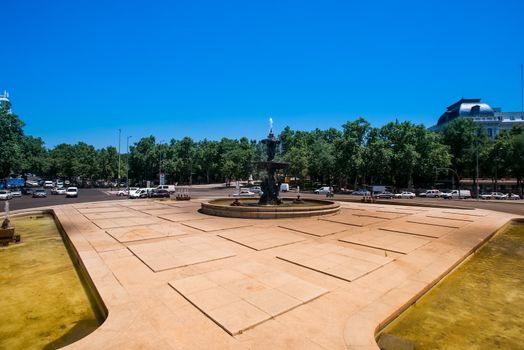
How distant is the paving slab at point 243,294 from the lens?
5.41 m

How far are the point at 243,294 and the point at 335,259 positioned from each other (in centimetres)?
403

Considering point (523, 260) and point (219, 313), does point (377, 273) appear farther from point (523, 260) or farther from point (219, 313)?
point (523, 260)

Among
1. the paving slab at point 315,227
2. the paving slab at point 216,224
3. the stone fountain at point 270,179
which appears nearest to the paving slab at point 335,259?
the paving slab at point 315,227

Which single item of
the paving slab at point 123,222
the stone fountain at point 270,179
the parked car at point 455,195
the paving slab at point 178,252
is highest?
the stone fountain at point 270,179

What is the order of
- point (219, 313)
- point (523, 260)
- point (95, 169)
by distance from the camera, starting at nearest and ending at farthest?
point (219, 313) < point (523, 260) < point (95, 169)

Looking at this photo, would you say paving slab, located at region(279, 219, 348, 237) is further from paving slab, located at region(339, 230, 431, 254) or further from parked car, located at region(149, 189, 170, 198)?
parked car, located at region(149, 189, 170, 198)

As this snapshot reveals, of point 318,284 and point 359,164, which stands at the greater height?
point 359,164

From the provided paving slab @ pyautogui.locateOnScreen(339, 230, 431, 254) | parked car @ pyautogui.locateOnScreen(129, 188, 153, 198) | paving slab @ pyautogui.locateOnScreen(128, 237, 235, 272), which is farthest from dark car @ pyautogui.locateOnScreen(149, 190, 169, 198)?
paving slab @ pyautogui.locateOnScreen(339, 230, 431, 254)

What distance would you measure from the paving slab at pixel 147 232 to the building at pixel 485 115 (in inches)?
3738

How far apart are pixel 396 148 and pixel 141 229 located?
5955cm

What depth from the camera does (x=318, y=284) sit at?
7.17 metres

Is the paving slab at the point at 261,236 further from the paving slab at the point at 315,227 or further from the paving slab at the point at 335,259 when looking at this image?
the paving slab at the point at 335,259

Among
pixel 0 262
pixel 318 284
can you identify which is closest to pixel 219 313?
pixel 318 284

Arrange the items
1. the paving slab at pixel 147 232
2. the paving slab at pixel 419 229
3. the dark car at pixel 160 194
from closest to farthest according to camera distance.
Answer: the paving slab at pixel 147 232 → the paving slab at pixel 419 229 → the dark car at pixel 160 194
